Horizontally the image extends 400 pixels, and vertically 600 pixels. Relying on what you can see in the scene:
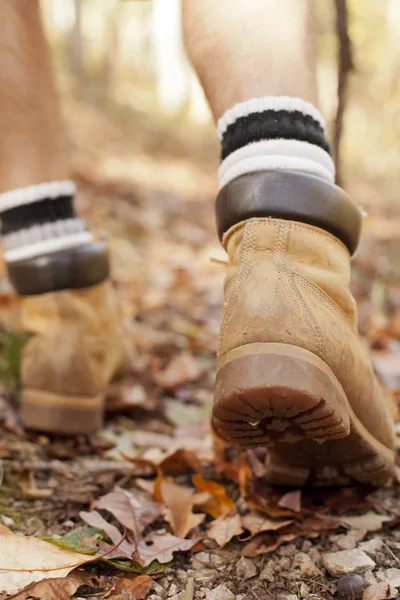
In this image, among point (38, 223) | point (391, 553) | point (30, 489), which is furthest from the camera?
point (38, 223)

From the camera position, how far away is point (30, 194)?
1.42 meters

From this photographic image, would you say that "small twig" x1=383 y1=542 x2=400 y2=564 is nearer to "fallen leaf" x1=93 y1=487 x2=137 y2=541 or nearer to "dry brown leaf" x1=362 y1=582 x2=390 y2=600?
"dry brown leaf" x1=362 y1=582 x2=390 y2=600

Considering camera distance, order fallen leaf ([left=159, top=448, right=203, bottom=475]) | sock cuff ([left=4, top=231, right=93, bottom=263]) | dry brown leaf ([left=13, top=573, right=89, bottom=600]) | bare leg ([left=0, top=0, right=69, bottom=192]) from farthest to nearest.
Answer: bare leg ([left=0, top=0, right=69, bottom=192])
sock cuff ([left=4, top=231, right=93, bottom=263])
fallen leaf ([left=159, top=448, right=203, bottom=475])
dry brown leaf ([left=13, top=573, right=89, bottom=600])

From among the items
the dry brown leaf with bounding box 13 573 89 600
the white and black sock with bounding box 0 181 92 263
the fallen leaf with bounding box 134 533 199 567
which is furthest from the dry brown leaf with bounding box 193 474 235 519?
the white and black sock with bounding box 0 181 92 263

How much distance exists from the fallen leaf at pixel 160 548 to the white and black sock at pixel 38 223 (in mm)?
676

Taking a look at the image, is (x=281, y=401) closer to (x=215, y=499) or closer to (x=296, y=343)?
(x=296, y=343)

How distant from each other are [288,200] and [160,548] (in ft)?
1.89

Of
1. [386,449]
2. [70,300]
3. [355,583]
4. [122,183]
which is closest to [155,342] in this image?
[70,300]

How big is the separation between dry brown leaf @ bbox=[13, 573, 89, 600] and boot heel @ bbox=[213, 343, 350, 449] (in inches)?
11.6

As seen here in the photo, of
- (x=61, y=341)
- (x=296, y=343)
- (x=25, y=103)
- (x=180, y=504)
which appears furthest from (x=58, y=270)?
(x=296, y=343)

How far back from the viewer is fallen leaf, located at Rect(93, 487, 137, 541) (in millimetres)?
1030

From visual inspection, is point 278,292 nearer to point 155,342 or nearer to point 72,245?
point 72,245

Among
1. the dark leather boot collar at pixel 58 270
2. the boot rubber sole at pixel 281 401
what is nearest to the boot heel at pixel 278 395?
the boot rubber sole at pixel 281 401

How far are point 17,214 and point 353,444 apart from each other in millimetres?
874
